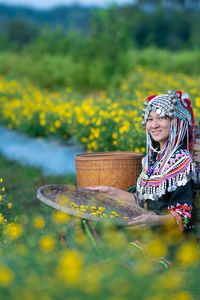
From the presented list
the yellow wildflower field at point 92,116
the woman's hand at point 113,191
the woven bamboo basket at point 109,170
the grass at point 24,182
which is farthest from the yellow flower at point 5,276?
the yellow wildflower field at point 92,116

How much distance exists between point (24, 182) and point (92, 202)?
2.31 m

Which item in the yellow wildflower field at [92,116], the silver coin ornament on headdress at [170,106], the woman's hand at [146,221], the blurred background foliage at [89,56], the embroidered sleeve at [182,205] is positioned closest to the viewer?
the woman's hand at [146,221]

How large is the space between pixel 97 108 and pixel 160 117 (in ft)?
8.98

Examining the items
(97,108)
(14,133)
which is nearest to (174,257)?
(97,108)

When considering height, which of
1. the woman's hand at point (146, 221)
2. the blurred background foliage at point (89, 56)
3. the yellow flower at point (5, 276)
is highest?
the blurred background foliage at point (89, 56)

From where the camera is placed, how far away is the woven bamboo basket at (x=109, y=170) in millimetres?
2951

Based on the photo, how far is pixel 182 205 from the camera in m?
2.37

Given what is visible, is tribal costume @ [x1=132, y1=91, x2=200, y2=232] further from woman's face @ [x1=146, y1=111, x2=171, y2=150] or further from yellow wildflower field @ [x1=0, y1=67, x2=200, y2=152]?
yellow wildflower field @ [x1=0, y1=67, x2=200, y2=152]

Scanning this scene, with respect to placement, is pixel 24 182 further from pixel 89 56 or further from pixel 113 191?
pixel 89 56

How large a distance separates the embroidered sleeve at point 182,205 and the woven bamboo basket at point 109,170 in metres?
0.61

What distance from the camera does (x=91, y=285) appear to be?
1.10m

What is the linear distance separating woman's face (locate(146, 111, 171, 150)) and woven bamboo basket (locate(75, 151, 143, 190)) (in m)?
0.40

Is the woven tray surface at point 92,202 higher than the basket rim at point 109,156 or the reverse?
the reverse

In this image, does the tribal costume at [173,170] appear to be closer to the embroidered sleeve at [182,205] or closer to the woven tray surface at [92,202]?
the embroidered sleeve at [182,205]
